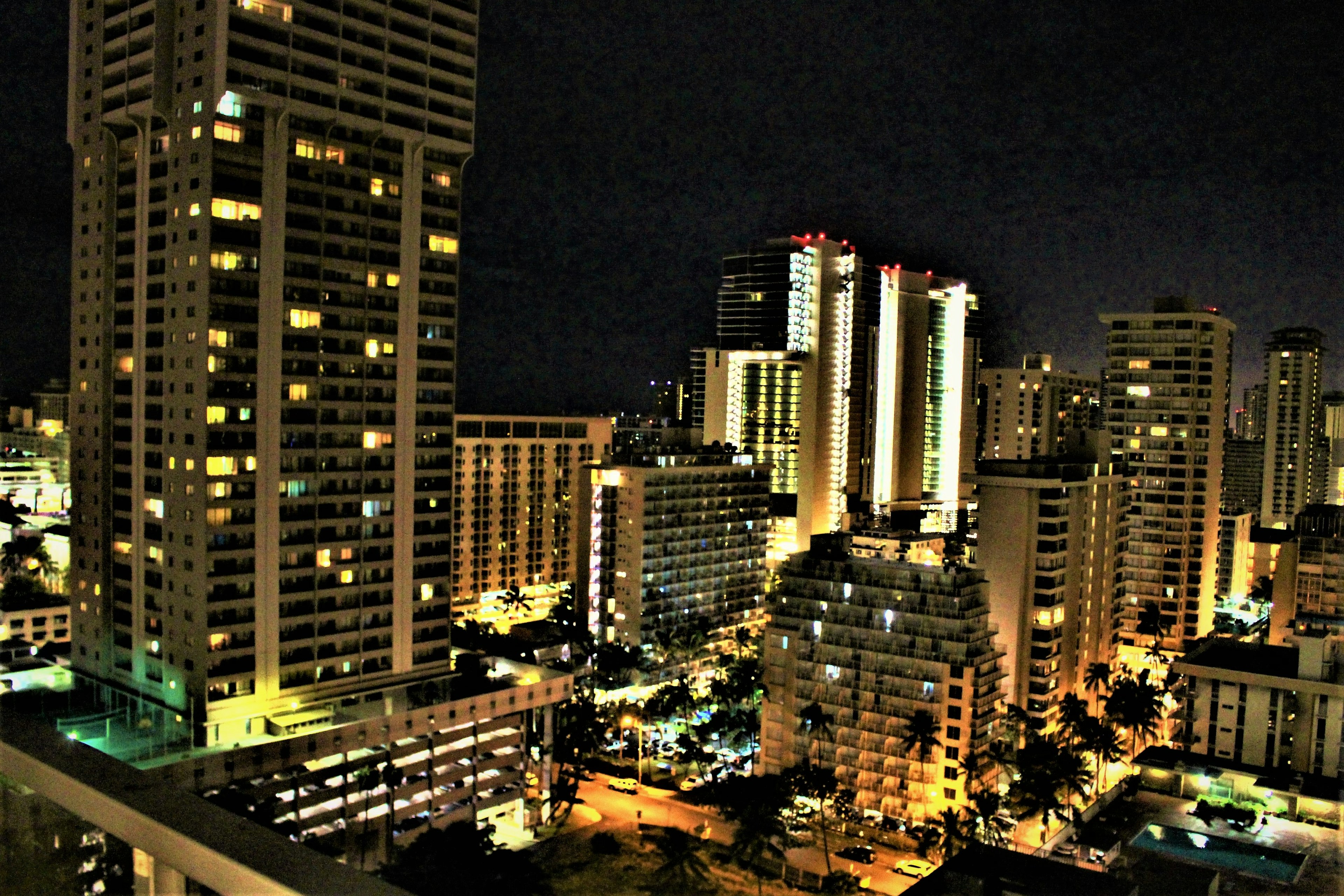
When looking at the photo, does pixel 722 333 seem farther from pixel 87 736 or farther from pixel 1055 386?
pixel 87 736

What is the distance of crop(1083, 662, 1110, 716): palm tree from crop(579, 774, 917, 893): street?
7.36m

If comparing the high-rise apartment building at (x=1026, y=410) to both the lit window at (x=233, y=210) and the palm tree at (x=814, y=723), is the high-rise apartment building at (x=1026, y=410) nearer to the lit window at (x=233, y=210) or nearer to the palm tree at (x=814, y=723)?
the palm tree at (x=814, y=723)

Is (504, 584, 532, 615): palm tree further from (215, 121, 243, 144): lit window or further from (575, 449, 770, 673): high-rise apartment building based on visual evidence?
(215, 121, 243, 144): lit window

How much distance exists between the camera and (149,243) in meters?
15.2

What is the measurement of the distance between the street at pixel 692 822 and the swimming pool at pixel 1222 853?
319 cm

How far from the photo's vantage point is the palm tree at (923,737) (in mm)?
16172

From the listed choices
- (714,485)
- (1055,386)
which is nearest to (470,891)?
(714,485)

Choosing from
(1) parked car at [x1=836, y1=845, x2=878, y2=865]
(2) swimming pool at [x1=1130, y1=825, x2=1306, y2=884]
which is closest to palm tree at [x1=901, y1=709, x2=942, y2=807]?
(1) parked car at [x1=836, y1=845, x2=878, y2=865]

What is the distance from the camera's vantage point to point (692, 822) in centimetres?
1694

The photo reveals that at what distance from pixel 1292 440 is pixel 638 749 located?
30343 millimetres

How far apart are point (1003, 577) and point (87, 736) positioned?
15.6m

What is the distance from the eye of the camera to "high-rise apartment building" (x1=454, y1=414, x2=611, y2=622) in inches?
1222

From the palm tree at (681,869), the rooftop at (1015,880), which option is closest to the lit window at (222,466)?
the palm tree at (681,869)

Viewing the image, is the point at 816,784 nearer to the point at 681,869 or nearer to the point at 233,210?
the point at 681,869
